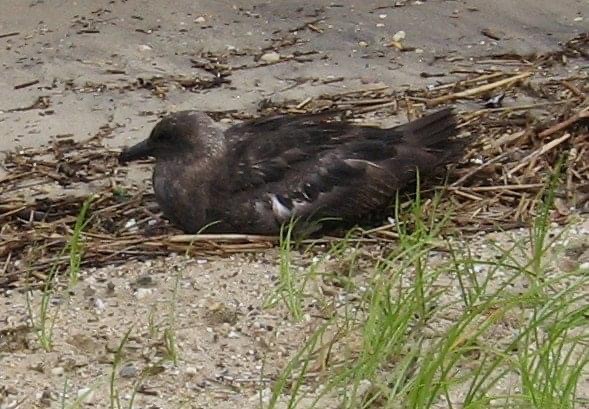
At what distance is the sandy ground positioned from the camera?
3.62 meters

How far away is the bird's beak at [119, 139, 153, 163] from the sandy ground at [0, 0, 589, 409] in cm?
69

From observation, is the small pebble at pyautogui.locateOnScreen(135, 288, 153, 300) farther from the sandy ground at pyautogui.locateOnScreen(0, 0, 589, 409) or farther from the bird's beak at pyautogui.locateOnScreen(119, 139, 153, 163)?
the bird's beak at pyautogui.locateOnScreen(119, 139, 153, 163)

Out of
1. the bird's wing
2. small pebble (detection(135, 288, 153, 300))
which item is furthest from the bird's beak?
small pebble (detection(135, 288, 153, 300))

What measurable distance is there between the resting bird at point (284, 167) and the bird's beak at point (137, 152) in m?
0.08

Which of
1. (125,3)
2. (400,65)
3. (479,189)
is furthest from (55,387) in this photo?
(125,3)

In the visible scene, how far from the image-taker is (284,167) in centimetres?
480

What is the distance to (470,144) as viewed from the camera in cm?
518

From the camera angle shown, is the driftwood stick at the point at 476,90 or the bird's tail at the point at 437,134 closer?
the bird's tail at the point at 437,134

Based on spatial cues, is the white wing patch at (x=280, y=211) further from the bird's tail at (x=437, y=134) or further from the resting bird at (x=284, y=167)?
the bird's tail at (x=437, y=134)

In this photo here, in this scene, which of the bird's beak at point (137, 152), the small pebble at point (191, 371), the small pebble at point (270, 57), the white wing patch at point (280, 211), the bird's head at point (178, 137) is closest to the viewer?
the small pebble at point (191, 371)

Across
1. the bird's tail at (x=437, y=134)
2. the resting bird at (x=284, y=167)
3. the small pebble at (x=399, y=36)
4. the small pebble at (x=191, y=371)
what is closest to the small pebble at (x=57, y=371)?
the small pebble at (x=191, y=371)

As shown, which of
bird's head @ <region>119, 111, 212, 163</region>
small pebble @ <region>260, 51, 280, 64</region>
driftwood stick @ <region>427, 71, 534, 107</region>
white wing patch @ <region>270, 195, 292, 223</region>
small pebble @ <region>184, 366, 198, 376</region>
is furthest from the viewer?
small pebble @ <region>260, 51, 280, 64</region>

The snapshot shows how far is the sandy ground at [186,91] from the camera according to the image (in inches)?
142

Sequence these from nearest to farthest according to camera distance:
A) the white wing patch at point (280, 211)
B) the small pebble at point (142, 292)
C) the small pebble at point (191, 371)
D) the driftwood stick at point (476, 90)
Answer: the small pebble at point (191, 371), the small pebble at point (142, 292), the white wing patch at point (280, 211), the driftwood stick at point (476, 90)
